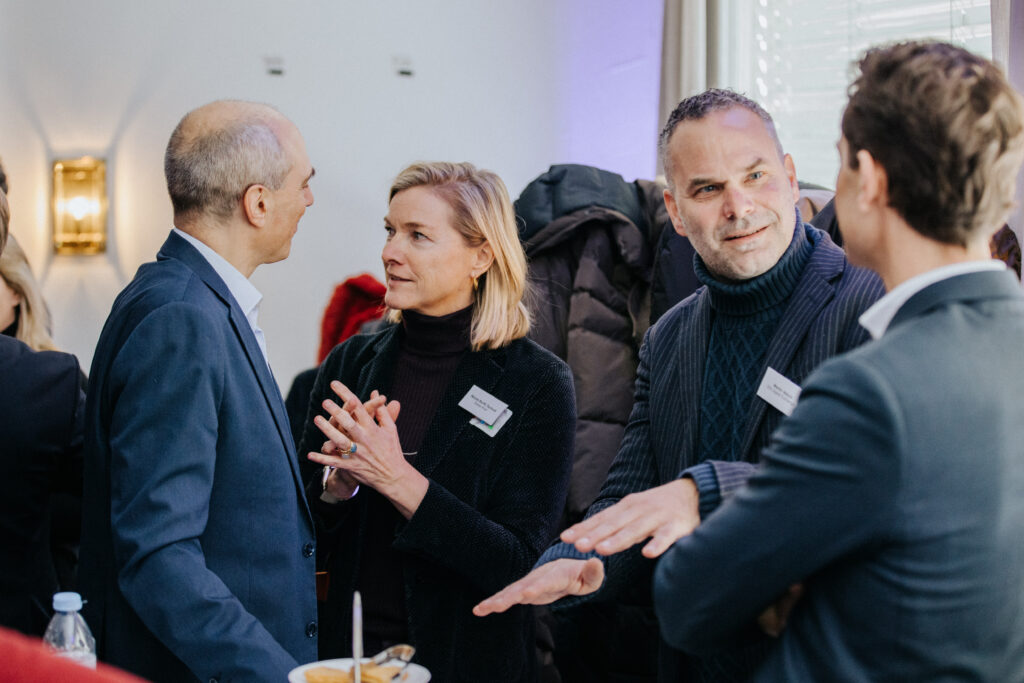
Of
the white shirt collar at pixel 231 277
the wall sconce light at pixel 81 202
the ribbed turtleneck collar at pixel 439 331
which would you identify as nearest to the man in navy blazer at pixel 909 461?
the white shirt collar at pixel 231 277

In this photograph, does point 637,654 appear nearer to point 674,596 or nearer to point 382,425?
point 382,425

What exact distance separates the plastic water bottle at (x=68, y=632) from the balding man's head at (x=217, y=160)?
2.56 ft

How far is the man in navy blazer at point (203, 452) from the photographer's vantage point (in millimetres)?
1545

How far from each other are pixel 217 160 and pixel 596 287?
1539 millimetres

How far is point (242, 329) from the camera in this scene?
1.78 m

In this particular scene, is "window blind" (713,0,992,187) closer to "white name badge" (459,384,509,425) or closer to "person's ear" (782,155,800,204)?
"person's ear" (782,155,800,204)

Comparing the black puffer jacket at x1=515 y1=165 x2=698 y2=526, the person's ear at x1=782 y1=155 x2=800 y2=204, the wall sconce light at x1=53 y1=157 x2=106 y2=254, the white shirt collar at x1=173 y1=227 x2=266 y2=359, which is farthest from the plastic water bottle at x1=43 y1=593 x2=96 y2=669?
the wall sconce light at x1=53 y1=157 x2=106 y2=254

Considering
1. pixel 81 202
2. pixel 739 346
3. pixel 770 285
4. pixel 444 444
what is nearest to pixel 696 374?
pixel 739 346

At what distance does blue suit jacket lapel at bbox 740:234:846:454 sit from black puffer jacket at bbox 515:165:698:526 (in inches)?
50.2

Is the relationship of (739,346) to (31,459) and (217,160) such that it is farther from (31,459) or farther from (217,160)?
(31,459)

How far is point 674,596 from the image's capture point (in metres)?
1.08

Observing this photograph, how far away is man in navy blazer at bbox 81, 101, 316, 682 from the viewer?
154 cm

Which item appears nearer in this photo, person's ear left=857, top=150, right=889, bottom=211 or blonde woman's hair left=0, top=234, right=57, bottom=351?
person's ear left=857, top=150, right=889, bottom=211

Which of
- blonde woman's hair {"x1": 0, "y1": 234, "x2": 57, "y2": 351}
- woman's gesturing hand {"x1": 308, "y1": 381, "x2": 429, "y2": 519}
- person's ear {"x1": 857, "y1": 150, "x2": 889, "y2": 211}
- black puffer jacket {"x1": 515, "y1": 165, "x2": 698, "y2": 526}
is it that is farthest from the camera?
black puffer jacket {"x1": 515, "y1": 165, "x2": 698, "y2": 526}
